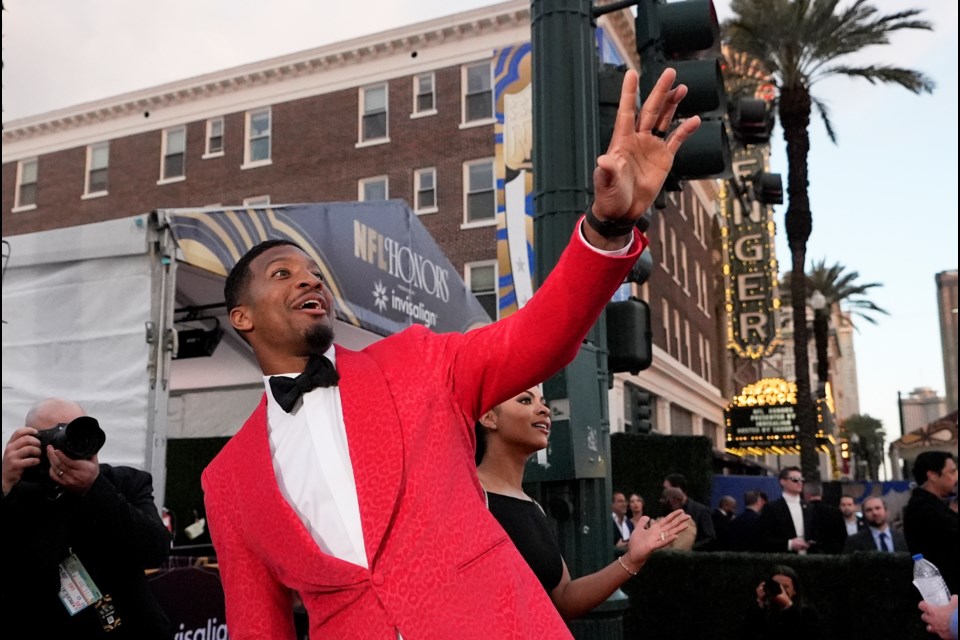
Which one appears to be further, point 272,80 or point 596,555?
point 272,80

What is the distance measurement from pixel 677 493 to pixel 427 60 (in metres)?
20.4

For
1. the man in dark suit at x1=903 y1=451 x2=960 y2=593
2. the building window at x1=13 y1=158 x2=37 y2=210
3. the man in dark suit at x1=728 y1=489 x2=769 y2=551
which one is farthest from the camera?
the building window at x1=13 y1=158 x2=37 y2=210

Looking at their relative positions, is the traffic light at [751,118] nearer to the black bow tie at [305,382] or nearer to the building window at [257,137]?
the black bow tie at [305,382]

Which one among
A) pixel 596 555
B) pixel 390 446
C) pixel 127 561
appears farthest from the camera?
pixel 596 555

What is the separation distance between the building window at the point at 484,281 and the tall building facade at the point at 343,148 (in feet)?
0.14

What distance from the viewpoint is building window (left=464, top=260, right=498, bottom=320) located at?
25.8 m

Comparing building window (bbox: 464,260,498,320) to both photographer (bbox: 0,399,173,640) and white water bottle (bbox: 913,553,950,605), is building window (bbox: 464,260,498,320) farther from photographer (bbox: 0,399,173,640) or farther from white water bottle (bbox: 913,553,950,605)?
photographer (bbox: 0,399,173,640)

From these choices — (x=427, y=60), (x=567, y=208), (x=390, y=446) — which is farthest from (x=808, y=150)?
(x=390, y=446)

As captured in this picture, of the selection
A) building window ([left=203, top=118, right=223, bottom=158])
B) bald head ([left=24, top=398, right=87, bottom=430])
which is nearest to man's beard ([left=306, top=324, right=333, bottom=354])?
bald head ([left=24, top=398, right=87, bottom=430])

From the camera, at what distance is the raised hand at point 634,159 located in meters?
1.77

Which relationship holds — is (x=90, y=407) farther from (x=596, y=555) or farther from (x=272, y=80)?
(x=272, y=80)

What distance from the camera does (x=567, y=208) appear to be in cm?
497

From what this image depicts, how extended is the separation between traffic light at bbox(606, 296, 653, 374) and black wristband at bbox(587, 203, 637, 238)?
3.53 meters

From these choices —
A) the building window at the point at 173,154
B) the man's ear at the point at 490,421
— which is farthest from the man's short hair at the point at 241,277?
the building window at the point at 173,154
